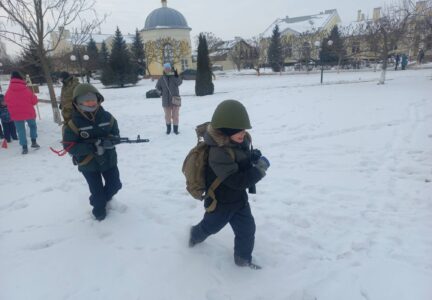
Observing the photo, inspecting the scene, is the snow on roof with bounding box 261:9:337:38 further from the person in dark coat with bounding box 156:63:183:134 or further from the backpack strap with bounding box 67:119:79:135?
the backpack strap with bounding box 67:119:79:135

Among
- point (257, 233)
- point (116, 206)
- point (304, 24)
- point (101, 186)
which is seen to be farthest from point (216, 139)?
point (304, 24)

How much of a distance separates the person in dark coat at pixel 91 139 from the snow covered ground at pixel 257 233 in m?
0.61

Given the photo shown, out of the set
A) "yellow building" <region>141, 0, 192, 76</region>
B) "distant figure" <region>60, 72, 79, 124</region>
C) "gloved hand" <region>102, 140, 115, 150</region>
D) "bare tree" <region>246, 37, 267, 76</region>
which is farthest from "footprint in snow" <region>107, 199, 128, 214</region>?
"yellow building" <region>141, 0, 192, 76</region>

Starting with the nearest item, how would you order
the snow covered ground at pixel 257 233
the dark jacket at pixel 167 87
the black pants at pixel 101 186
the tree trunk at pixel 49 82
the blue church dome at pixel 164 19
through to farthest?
the snow covered ground at pixel 257 233 → the black pants at pixel 101 186 → the dark jacket at pixel 167 87 → the tree trunk at pixel 49 82 → the blue church dome at pixel 164 19

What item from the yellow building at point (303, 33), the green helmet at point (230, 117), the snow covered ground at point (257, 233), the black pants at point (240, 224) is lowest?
the snow covered ground at point (257, 233)

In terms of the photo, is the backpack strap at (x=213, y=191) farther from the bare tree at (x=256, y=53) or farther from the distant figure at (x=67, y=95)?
the bare tree at (x=256, y=53)

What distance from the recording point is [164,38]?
1735 inches

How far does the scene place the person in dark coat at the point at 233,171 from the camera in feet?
7.91

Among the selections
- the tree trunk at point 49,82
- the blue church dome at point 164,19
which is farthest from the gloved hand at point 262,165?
the blue church dome at point 164,19

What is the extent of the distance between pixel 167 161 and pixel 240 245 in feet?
11.8

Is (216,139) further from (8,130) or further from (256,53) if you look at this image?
(256,53)

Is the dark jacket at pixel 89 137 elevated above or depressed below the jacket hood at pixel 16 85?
below

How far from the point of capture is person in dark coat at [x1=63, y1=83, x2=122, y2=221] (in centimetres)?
335

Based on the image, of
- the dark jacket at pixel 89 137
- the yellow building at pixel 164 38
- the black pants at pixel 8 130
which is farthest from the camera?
the yellow building at pixel 164 38
